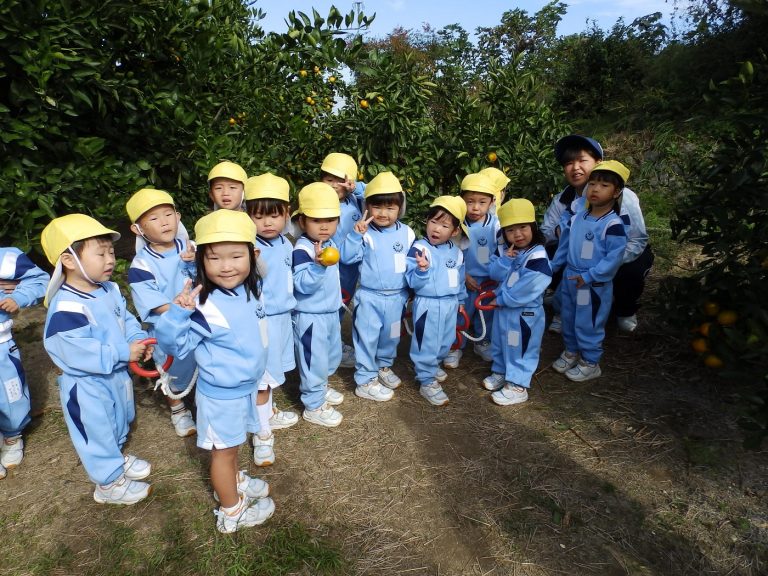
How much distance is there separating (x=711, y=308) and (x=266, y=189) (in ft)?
11.2

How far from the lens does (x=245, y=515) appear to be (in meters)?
2.72

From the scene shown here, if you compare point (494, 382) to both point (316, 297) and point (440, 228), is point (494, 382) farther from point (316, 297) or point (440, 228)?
point (316, 297)

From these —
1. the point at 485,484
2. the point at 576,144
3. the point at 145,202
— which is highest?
the point at 576,144

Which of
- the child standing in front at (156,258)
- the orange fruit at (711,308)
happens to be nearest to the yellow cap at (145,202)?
the child standing in front at (156,258)

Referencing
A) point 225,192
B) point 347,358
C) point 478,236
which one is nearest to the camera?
point 225,192

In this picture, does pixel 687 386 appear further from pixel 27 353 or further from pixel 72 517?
pixel 27 353

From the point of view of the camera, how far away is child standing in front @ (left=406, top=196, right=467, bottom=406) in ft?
12.0

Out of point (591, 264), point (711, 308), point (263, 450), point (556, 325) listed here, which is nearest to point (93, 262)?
point (263, 450)

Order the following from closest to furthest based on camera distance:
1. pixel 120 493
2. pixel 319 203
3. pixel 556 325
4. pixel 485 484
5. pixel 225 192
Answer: pixel 120 493 < pixel 485 484 < pixel 319 203 < pixel 225 192 < pixel 556 325

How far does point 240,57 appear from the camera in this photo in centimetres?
443

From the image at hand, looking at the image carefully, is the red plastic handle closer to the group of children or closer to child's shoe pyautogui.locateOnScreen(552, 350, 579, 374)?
the group of children

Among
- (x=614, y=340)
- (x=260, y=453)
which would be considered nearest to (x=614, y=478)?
(x=614, y=340)

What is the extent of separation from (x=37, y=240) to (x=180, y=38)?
1.89 metres

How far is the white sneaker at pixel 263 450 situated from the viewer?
3.21 m
